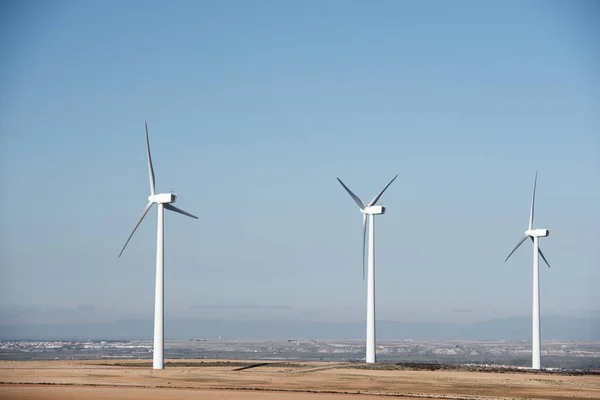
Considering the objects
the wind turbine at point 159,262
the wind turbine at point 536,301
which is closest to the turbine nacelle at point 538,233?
the wind turbine at point 536,301

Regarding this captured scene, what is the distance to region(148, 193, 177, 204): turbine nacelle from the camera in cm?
9681

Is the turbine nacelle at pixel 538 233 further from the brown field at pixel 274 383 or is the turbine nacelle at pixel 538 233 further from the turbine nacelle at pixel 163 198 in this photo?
the turbine nacelle at pixel 163 198

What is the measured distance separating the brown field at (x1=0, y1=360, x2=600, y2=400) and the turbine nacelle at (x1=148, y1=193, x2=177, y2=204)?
16.3 m

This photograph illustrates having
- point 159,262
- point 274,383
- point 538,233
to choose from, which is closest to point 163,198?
point 159,262

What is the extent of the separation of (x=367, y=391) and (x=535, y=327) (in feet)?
150

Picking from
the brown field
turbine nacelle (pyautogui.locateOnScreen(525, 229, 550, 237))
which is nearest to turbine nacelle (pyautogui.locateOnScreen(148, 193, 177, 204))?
the brown field

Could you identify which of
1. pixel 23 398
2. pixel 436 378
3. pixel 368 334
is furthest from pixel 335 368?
pixel 23 398

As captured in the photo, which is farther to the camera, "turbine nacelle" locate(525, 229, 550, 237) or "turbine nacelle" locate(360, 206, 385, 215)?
"turbine nacelle" locate(525, 229, 550, 237)

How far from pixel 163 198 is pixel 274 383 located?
80.9 ft

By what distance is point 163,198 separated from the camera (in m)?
97.0

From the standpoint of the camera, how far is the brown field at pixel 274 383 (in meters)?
69.9

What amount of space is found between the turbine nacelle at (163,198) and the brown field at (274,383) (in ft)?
53.6

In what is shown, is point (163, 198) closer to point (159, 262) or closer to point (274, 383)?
point (159, 262)

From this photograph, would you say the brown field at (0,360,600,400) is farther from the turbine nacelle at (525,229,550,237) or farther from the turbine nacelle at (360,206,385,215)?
the turbine nacelle at (525,229,550,237)
